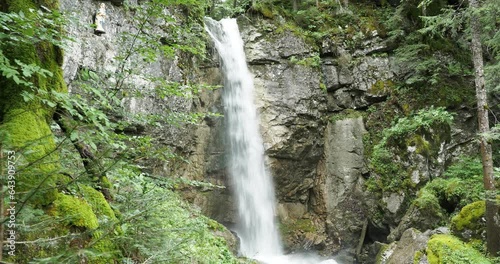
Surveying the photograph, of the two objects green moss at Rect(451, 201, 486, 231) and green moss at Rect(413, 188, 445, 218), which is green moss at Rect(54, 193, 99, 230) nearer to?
green moss at Rect(451, 201, 486, 231)

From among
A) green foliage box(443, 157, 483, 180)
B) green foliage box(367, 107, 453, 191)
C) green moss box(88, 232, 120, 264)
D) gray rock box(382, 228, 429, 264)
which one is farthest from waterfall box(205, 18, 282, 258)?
green moss box(88, 232, 120, 264)

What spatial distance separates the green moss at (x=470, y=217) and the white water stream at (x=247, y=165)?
5.45 m

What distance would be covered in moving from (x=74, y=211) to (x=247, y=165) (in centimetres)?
1038

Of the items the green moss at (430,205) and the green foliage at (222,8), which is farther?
the green foliage at (222,8)

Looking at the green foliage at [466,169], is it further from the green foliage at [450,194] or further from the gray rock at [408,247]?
the gray rock at [408,247]

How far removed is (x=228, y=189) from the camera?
12.4 metres

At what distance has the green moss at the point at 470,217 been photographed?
7.86m

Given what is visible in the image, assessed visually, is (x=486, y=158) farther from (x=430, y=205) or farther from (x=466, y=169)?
(x=466, y=169)

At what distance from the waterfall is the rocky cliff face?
1.13 feet

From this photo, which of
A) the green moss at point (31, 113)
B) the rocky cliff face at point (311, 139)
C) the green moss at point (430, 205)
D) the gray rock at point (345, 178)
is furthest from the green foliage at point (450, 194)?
the green moss at point (31, 113)

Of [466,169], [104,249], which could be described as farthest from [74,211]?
[466,169]

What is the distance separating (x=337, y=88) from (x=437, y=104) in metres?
3.92

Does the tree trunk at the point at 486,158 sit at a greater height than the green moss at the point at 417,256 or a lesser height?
greater

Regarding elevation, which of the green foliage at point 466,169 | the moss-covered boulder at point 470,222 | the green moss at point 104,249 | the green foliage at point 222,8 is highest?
the green foliage at point 222,8
